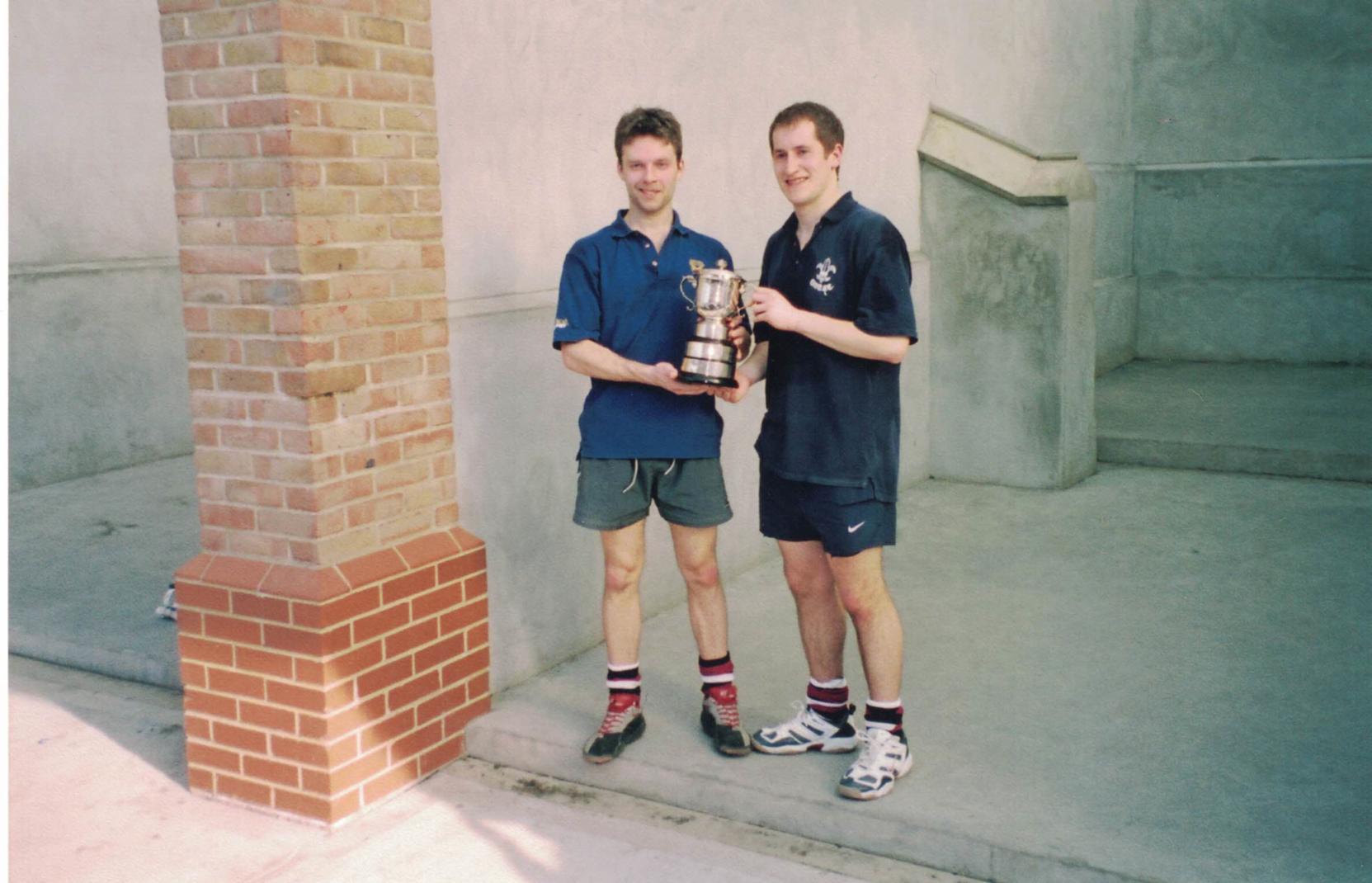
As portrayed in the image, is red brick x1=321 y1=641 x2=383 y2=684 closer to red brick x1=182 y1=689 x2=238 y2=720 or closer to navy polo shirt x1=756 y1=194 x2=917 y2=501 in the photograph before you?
red brick x1=182 y1=689 x2=238 y2=720

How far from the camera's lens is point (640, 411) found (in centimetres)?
393

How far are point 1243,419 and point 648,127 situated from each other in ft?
19.0

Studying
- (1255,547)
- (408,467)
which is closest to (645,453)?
(408,467)

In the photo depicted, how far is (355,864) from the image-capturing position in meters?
3.67

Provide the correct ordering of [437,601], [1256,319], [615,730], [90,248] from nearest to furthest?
[615,730], [437,601], [90,248], [1256,319]

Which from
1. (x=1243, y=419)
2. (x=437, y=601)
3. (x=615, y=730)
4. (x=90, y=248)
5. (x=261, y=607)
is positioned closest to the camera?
(x=261, y=607)

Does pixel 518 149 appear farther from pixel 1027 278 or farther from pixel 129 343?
pixel 129 343

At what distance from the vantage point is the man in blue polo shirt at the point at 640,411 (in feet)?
12.6

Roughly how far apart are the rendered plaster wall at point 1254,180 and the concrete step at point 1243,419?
1.74 feet

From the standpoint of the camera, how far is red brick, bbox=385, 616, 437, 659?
4035 mm

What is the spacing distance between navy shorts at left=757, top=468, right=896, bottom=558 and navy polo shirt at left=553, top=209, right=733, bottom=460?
0.33 meters

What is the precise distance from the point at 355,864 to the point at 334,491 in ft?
3.28

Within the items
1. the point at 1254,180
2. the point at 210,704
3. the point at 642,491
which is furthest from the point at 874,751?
the point at 1254,180

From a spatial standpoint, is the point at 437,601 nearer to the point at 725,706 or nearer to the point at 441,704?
the point at 441,704
